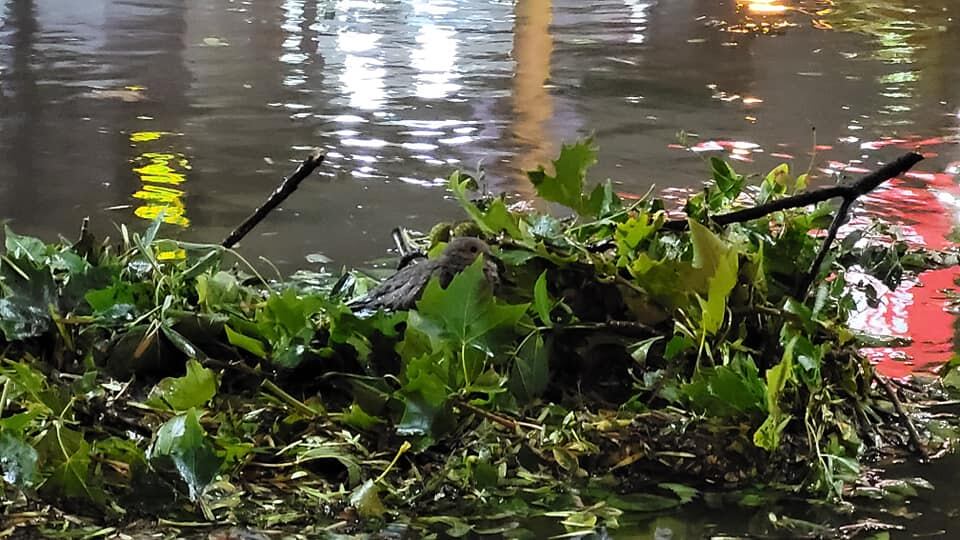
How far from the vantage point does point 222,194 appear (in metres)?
2.43

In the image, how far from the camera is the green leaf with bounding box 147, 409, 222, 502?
3.71 ft

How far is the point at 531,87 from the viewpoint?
3.61 m

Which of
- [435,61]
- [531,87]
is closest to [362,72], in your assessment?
[435,61]

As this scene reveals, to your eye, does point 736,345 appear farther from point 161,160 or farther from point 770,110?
point 770,110

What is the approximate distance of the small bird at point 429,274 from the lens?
141cm

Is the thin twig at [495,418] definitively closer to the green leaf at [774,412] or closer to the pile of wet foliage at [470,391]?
the pile of wet foliage at [470,391]

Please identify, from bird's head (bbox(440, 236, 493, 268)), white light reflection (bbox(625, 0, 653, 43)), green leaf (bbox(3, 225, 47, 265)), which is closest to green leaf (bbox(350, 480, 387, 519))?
bird's head (bbox(440, 236, 493, 268))

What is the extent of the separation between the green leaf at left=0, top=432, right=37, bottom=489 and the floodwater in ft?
2.99

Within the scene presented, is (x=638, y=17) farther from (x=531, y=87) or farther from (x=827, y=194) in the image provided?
(x=827, y=194)

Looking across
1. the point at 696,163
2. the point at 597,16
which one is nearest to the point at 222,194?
the point at 696,163

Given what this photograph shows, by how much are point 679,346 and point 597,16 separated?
4114 millimetres

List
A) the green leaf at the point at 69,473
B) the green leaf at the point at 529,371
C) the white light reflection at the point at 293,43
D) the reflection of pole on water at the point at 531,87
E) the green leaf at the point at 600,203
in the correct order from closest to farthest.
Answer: the green leaf at the point at 69,473
the green leaf at the point at 529,371
the green leaf at the point at 600,203
the reflection of pole on water at the point at 531,87
the white light reflection at the point at 293,43

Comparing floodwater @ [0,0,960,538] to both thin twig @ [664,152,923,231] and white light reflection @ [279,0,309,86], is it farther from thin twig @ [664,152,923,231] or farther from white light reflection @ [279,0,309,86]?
thin twig @ [664,152,923,231]

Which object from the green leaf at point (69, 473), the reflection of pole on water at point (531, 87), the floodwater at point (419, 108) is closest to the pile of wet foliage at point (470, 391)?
the green leaf at point (69, 473)
